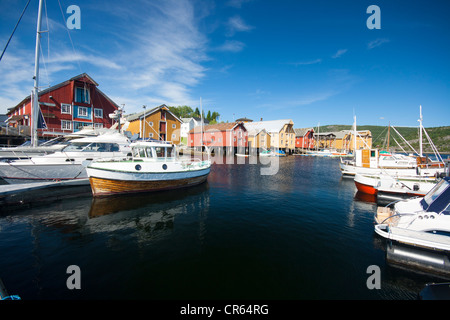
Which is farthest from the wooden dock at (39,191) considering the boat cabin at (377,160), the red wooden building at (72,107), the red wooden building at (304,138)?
the red wooden building at (304,138)

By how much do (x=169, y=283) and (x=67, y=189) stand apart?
15.8m

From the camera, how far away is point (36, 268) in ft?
22.4

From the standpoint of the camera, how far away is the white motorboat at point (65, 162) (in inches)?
595

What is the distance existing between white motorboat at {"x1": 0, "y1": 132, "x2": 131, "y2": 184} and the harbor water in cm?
416

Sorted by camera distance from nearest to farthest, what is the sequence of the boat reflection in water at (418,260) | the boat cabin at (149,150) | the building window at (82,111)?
→ 1. the boat reflection in water at (418,260)
2. the boat cabin at (149,150)
3. the building window at (82,111)

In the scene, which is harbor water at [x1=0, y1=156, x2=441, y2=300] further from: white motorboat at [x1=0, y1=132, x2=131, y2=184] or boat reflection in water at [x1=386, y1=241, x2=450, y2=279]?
white motorboat at [x1=0, y1=132, x2=131, y2=184]

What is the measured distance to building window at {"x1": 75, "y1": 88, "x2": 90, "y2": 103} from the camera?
34031 millimetres

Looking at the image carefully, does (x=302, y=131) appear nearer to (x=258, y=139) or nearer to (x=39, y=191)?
(x=258, y=139)

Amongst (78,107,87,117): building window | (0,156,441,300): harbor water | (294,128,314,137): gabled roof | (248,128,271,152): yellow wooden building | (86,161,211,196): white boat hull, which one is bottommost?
(0,156,441,300): harbor water

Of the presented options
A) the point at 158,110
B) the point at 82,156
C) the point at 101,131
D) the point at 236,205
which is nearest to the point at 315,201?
the point at 236,205

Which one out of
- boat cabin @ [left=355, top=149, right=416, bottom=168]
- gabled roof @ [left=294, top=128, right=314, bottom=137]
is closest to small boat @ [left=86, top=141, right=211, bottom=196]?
boat cabin @ [left=355, top=149, right=416, bottom=168]

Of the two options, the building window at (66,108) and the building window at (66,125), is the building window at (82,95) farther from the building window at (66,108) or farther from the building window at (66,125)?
the building window at (66,125)

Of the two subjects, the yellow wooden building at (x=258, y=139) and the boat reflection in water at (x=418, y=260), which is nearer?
the boat reflection in water at (x=418, y=260)

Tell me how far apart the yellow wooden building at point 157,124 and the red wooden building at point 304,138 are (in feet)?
175
